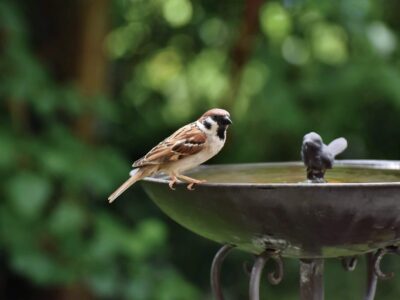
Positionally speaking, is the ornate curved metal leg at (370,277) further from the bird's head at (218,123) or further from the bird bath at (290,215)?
the bird's head at (218,123)

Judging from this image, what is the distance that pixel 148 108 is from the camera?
491cm

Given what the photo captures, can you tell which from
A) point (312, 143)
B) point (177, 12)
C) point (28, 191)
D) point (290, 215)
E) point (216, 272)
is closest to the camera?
point (290, 215)

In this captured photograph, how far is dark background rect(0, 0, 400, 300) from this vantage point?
3.82 meters

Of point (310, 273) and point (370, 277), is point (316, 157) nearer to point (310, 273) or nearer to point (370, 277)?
point (310, 273)

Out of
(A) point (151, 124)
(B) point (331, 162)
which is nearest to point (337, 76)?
(A) point (151, 124)

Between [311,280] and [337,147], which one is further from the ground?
[337,147]

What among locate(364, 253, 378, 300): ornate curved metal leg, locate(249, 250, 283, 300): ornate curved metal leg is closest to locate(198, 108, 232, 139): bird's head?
locate(249, 250, 283, 300): ornate curved metal leg

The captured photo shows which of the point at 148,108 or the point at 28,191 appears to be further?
the point at 148,108

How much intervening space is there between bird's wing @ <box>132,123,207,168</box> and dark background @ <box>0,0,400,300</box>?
145cm

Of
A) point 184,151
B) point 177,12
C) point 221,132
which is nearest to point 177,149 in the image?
point 184,151

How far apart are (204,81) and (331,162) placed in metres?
2.88

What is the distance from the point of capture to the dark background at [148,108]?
3.82 metres

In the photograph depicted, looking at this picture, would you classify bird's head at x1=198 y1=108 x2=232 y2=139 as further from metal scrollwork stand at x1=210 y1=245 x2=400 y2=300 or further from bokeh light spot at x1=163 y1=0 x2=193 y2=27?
bokeh light spot at x1=163 y1=0 x2=193 y2=27

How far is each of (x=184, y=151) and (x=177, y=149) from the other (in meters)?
0.02
